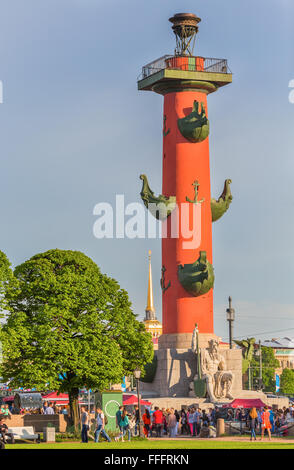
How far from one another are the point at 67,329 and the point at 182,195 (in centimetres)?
1650

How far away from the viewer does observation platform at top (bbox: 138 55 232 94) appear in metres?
75.4

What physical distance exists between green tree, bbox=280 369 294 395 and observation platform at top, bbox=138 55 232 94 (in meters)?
95.1

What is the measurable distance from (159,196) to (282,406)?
50.7ft

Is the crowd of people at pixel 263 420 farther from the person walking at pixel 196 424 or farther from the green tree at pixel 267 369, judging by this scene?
the green tree at pixel 267 369

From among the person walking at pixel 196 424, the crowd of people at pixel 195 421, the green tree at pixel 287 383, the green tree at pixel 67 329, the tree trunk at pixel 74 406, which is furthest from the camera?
the green tree at pixel 287 383

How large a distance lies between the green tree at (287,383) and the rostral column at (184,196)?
93.2 meters

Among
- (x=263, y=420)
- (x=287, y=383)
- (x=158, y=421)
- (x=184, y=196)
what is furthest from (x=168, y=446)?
(x=287, y=383)

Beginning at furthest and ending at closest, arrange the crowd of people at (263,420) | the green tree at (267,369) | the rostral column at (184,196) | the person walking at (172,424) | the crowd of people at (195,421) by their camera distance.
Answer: the green tree at (267,369), the rostral column at (184,196), the person walking at (172,424), the crowd of people at (195,421), the crowd of people at (263,420)

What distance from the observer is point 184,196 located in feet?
247

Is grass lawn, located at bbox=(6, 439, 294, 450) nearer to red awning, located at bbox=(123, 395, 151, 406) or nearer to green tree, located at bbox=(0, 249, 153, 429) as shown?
green tree, located at bbox=(0, 249, 153, 429)

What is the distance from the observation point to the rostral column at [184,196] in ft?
246

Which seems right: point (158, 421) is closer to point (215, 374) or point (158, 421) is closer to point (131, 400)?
point (131, 400)

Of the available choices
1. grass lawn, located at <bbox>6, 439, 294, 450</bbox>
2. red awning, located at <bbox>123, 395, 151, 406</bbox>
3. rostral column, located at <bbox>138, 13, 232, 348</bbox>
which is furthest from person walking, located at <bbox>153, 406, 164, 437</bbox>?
rostral column, located at <bbox>138, 13, 232, 348</bbox>

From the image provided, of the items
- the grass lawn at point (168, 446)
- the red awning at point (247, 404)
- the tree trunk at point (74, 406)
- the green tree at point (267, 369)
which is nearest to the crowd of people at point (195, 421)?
the red awning at point (247, 404)
